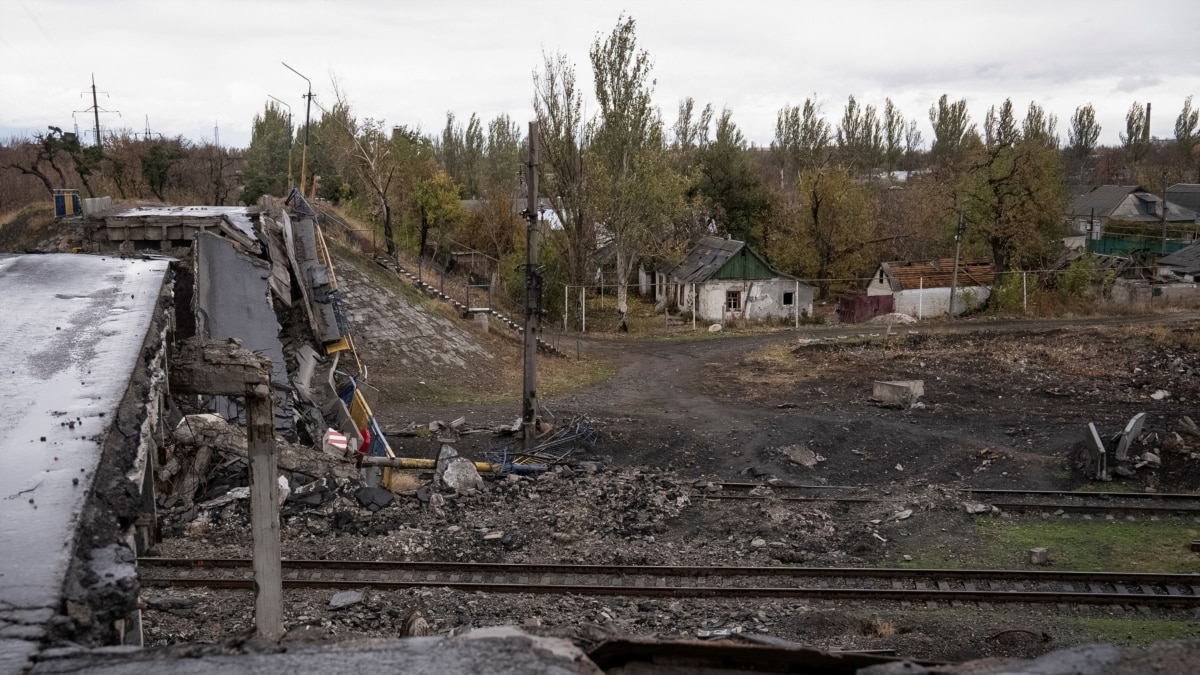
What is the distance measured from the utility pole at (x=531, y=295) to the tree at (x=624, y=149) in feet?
60.3

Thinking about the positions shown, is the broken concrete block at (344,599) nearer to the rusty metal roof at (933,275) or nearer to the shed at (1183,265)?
the rusty metal roof at (933,275)

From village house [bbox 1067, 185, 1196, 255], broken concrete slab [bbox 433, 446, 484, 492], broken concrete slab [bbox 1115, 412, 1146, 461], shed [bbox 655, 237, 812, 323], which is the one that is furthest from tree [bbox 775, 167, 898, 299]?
broken concrete slab [bbox 433, 446, 484, 492]

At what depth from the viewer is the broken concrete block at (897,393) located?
1909cm

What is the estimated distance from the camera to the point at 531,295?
14.9 metres

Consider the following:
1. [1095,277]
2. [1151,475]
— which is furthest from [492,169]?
[1151,475]

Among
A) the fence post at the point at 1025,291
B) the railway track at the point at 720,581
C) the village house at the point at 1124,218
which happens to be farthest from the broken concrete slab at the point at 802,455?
the village house at the point at 1124,218

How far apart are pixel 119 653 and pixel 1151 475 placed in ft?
49.5

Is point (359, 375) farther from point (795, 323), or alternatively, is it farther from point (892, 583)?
point (795, 323)

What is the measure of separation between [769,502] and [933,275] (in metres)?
25.6

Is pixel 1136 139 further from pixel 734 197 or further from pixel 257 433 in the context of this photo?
pixel 257 433

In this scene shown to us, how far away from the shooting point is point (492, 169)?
66.3 m

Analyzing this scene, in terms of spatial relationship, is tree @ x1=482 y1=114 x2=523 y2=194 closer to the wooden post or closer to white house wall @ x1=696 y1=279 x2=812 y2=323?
white house wall @ x1=696 y1=279 x2=812 y2=323

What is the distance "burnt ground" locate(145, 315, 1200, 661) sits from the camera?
8812 mm

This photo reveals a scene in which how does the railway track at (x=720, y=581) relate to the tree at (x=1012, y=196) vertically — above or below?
below
